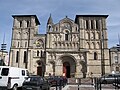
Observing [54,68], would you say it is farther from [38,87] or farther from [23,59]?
[38,87]

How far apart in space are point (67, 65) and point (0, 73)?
35.3 metres

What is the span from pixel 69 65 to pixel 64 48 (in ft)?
14.7

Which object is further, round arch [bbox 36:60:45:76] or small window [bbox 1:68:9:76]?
round arch [bbox 36:60:45:76]

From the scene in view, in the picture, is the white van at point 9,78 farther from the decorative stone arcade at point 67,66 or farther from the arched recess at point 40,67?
the arched recess at point 40,67

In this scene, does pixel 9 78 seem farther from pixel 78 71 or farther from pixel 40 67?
pixel 40 67

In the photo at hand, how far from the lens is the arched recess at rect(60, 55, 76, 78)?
50.4 m

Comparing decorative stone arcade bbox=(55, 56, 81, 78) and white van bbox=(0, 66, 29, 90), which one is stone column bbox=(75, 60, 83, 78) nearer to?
decorative stone arcade bbox=(55, 56, 81, 78)

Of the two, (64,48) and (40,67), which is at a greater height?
(64,48)

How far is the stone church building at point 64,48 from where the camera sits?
4997cm

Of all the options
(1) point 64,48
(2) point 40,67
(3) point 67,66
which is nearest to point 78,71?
(3) point 67,66

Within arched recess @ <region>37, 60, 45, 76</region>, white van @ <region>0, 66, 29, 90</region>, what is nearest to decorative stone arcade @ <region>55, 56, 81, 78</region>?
arched recess @ <region>37, 60, 45, 76</region>

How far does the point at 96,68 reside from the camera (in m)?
50.3

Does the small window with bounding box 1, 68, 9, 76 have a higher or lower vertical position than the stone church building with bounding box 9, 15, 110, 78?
lower

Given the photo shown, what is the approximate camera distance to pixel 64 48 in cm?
5091
